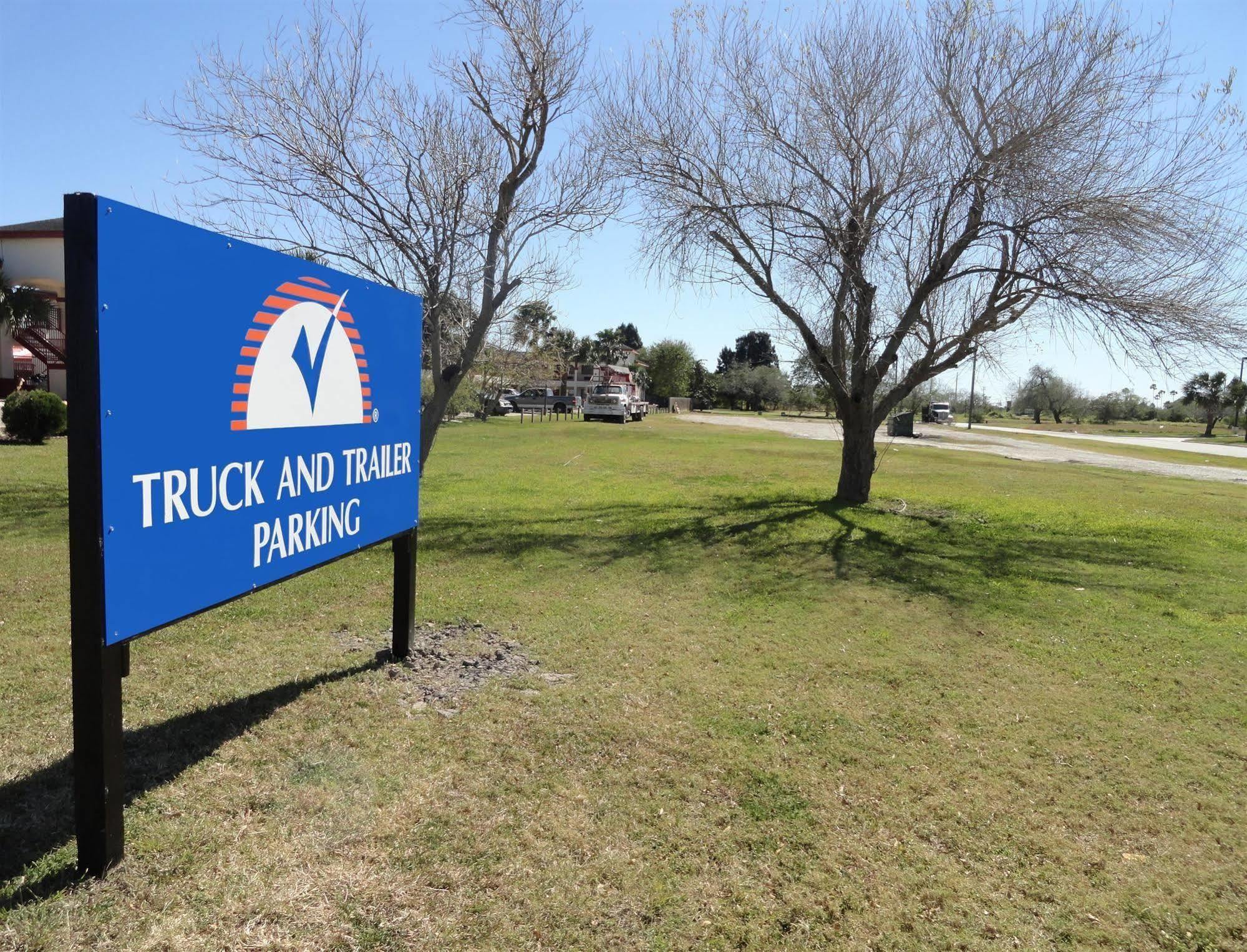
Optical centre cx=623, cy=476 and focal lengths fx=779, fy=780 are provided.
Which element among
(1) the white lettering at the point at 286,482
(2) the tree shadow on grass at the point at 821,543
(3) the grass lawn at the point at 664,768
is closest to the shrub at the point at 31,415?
(3) the grass lawn at the point at 664,768

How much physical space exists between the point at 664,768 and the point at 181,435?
2531mm

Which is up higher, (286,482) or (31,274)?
(31,274)

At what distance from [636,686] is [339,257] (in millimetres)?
8228

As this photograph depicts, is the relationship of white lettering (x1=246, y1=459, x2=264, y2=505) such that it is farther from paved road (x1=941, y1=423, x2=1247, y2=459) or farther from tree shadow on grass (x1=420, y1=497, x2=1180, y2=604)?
paved road (x1=941, y1=423, x2=1247, y2=459)

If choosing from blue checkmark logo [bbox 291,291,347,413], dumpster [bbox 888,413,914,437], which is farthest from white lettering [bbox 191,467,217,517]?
dumpster [bbox 888,413,914,437]

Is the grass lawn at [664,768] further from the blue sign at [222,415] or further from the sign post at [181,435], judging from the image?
the blue sign at [222,415]

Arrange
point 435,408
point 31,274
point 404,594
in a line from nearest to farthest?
point 404,594 → point 435,408 → point 31,274

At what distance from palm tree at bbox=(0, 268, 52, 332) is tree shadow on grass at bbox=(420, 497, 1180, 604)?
22.9 meters

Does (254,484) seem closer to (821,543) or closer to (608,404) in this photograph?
(821,543)

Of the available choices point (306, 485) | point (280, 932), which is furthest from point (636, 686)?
point (280, 932)

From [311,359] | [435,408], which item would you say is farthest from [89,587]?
[435,408]

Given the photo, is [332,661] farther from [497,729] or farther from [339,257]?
[339,257]

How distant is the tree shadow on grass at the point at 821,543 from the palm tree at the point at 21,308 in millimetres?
22911

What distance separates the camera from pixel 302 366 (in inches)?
143
